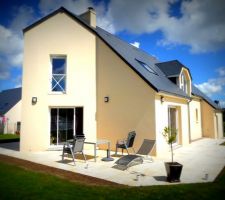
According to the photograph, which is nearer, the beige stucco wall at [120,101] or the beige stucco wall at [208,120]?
the beige stucco wall at [120,101]

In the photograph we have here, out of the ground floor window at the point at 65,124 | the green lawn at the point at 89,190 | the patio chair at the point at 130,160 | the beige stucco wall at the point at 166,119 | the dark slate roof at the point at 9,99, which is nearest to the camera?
the green lawn at the point at 89,190

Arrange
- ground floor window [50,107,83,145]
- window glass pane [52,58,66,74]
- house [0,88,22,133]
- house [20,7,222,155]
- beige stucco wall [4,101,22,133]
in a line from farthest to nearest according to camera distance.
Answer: beige stucco wall [4,101,22,133]
house [0,88,22,133]
window glass pane [52,58,66,74]
ground floor window [50,107,83,145]
house [20,7,222,155]

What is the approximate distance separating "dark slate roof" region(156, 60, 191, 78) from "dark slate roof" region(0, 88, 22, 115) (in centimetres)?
2583

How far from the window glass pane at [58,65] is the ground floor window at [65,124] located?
2475 millimetres

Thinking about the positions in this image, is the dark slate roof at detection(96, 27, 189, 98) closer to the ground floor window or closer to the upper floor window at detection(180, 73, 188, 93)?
the upper floor window at detection(180, 73, 188, 93)

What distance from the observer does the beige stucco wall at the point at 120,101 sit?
12.3 meters

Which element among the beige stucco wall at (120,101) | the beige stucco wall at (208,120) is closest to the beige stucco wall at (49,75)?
the beige stucco wall at (120,101)

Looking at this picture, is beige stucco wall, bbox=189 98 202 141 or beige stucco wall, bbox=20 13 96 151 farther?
beige stucco wall, bbox=189 98 202 141

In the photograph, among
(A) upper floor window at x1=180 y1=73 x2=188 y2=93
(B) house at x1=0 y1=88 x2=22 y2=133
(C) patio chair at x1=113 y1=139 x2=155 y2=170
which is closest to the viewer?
(C) patio chair at x1=113 y1=139 x2=155 y2=170

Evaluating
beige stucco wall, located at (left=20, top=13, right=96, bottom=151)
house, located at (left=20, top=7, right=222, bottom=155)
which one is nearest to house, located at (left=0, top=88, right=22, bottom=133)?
beige stucco wall, located at (left=20, top=13, right=96, bottom=151)

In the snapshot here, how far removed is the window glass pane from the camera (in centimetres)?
1427

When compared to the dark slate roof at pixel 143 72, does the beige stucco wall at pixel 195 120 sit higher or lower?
lower

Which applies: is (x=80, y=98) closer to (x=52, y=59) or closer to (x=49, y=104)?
(x=49, y=104)

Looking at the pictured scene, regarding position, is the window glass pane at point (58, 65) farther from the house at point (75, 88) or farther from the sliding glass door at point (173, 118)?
the sliding glass door at point (173, 118)
